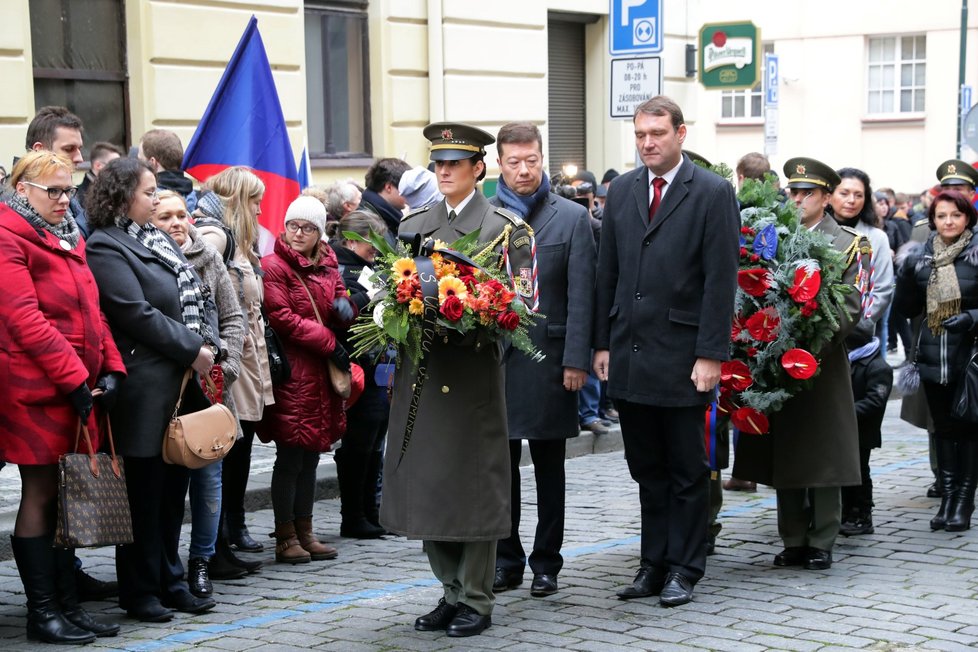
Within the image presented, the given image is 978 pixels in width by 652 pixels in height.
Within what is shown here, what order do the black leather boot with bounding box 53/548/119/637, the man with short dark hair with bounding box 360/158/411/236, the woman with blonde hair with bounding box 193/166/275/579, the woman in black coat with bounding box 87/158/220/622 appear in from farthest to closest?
the man with short dark hair with bounding box 360/158/411/236 < the woman with blonde hair with bounding box 193/166/275/579 < the woman in black coat with bounding box 87/158/220/622 < the black leather boot with bounding box 53/548/119/637

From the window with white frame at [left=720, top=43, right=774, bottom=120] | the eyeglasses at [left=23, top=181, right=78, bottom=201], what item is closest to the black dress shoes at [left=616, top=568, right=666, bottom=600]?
the eyeglasses at [left=23, top=181, right=78, bottom=201]

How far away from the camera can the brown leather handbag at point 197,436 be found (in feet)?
20.3

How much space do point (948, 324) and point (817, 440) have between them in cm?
144

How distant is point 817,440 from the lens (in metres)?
7.30

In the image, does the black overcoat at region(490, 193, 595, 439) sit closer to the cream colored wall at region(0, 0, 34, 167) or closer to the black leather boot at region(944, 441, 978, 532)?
the black leather boot at region(944, 441, 978, 532)

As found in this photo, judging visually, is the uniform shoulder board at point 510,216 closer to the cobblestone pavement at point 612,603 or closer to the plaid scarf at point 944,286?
the cobblestone pavement at point 612,603

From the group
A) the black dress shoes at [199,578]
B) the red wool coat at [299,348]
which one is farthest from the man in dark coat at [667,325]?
the black dress shoes at [199,578]

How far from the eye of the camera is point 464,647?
A: 5.87 metres

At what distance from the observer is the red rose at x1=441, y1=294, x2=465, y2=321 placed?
576 centimetres

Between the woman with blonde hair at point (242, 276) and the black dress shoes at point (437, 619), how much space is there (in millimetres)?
1393

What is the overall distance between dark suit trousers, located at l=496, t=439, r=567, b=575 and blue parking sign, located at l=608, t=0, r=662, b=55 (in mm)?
5497

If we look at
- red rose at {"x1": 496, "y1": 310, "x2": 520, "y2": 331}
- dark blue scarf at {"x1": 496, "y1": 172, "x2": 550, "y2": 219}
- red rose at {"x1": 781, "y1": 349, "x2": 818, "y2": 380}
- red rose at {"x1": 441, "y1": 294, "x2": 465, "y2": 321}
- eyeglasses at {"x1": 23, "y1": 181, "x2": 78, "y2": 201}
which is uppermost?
eyeglasses at {"x1": 23, "y1": 181, "x2": 78, "y2": 201}

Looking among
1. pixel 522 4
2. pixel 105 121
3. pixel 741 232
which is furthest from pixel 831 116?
pixel 741 232

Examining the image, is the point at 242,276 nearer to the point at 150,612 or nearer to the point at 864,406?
the point at 150,612
